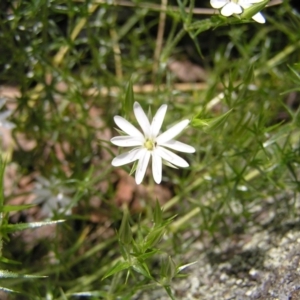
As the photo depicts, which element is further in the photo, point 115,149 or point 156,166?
point 115,149

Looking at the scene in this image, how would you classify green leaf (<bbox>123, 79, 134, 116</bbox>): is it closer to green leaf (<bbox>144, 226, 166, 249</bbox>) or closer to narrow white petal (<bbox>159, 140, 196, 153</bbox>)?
narrow white petal (<bbox>159, 140, 196, 153</bbox>)

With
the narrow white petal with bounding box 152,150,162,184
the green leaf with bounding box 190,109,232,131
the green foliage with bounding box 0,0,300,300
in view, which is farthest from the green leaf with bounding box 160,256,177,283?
the green leaf with bounding box 190,109,232,131

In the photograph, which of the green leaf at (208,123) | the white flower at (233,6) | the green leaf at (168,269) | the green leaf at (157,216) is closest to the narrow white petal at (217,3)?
the white flower at (233,6)

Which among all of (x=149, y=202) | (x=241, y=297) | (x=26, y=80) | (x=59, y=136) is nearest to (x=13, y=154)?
(x=59, y=136)

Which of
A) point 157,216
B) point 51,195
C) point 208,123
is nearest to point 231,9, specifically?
point 208,123

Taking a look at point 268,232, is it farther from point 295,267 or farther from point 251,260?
point 295,267

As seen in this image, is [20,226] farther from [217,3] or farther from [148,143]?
[217,3]
